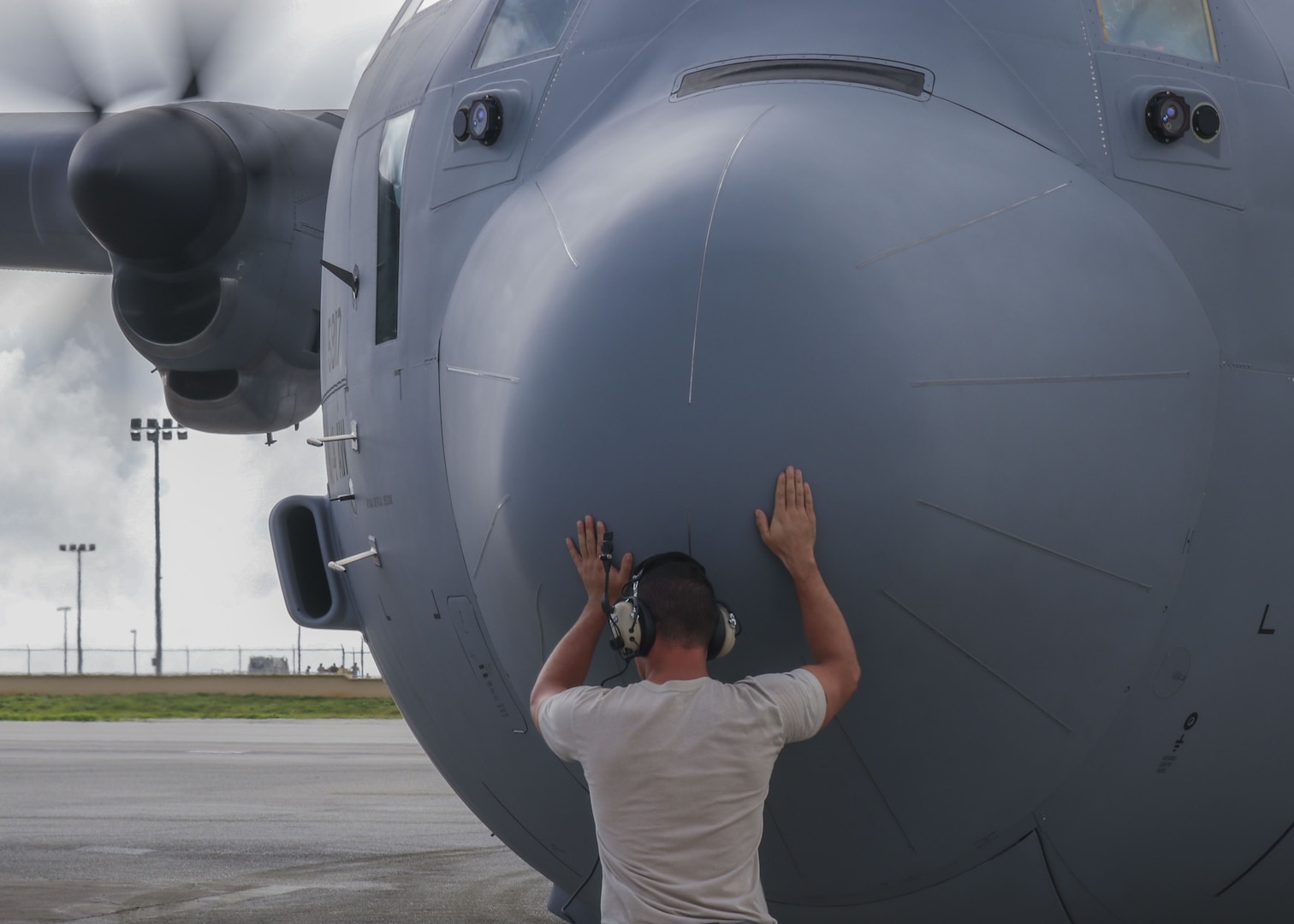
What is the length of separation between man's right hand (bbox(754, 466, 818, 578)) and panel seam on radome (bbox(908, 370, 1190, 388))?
296 millimetres

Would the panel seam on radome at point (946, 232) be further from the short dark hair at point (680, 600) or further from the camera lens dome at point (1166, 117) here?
the short dark hair at point (680, 600)

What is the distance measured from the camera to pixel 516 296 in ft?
12.0

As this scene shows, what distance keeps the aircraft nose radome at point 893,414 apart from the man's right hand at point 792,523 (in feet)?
0.11

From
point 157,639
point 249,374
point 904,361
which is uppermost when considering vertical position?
point 249,374

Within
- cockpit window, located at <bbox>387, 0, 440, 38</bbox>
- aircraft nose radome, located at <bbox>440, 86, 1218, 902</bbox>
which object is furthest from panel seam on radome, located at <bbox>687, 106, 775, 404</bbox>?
cockpit window, located at <bbox>387, 0, 440, 38</bbox>

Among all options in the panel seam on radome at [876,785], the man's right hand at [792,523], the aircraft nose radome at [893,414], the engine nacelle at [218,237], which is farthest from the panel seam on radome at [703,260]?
the engine nacelle at [218,237]

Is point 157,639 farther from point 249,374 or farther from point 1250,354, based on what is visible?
point 1250,354

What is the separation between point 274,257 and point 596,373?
4.32m

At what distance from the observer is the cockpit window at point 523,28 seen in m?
4.27

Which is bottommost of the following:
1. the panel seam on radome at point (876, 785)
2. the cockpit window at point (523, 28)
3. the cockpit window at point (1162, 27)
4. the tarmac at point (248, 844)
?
the tarmac at point (248, 844)

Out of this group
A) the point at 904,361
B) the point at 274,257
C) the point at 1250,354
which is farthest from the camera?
the point at 274,257

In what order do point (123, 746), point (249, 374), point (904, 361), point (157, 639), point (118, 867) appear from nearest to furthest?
point (904, 361) < point (249, 374) < point (118, 867) < point (123, 746) < point (157, 639)

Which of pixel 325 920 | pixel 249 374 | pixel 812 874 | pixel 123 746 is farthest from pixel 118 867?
pixel 123 746

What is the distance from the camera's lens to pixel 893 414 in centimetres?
315
